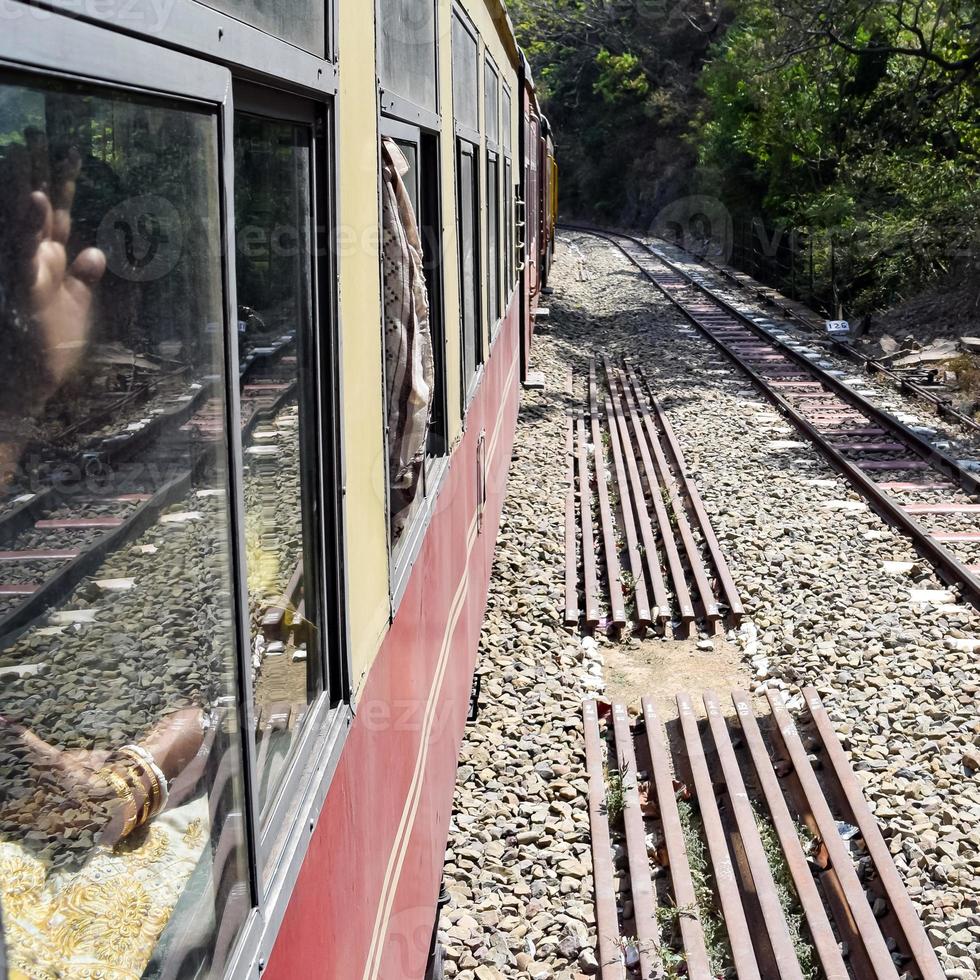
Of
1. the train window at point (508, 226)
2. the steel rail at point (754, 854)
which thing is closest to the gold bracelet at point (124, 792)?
the steel rail at point (754, 854)

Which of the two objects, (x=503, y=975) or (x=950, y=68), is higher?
(x=950, y=68)

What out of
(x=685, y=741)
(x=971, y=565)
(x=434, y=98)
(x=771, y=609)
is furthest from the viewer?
(x=971, y=565)

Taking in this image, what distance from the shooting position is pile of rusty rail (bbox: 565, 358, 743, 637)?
7289mm

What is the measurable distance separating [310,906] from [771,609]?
5.92 metres

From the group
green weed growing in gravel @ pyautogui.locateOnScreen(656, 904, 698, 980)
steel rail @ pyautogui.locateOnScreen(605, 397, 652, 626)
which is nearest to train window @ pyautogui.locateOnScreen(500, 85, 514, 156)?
steel rail @ pyautogui.locateOnScreen(605, 397, 652, 626)

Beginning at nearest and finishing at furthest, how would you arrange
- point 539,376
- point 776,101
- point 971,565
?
point 971,565 → point 539,376 → point 776,101

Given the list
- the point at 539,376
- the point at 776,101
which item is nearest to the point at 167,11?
the point at 539,376

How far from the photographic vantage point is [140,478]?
1.16 metres

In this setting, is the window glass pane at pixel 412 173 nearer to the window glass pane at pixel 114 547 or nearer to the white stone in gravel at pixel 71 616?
the window glass pane at pixel 114 547

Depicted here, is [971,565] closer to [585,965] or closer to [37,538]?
[585,965]

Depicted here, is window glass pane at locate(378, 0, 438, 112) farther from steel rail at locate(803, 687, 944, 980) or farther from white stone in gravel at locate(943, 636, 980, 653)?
white stone in gravel at locate(943, 636, 980, 653)

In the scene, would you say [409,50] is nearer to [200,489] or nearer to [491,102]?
[200,489]

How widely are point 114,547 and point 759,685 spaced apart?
5.58 meters

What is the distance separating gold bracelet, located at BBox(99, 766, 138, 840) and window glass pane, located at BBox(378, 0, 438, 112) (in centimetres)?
161
